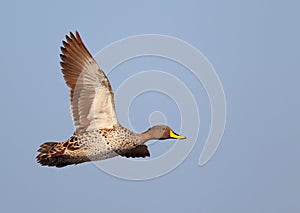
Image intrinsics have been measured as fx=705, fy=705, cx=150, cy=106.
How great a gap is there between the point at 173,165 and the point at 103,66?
314cm

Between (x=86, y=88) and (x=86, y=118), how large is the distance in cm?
69

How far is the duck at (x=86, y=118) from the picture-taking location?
596 inches

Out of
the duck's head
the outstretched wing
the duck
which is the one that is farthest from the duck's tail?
the duck's head

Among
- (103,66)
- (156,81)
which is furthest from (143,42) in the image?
(103,66)

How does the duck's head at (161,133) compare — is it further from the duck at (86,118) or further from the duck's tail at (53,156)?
the duck's tail at (53,156)

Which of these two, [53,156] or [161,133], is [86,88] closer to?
[53,156]

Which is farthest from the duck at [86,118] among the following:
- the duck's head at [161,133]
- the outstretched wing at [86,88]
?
the duck's head at [161,133]

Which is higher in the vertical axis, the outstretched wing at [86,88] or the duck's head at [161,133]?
the outstretched wing at [86,88]

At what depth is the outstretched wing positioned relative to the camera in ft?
49.5

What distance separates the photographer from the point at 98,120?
1538 cm

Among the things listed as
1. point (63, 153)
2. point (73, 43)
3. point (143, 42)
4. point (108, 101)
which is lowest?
point (63, 153)

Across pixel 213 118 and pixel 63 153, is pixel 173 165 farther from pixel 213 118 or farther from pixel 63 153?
pixel 63 153

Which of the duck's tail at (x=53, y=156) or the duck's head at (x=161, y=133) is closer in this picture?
the duck's tail at (x=53, y=156)

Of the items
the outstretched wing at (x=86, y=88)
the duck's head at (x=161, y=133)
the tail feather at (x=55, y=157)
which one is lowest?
the tail feather at (x=55, y=157)
